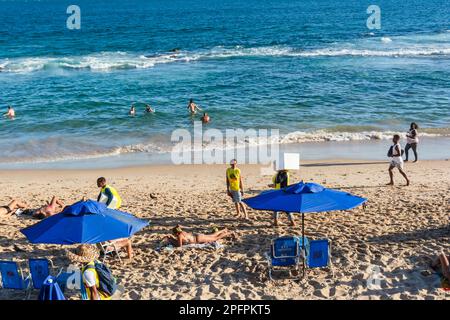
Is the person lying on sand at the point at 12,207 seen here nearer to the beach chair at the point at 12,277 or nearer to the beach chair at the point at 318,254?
the beach chair at the point at 12,277

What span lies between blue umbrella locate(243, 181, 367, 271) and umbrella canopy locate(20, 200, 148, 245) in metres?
2.29

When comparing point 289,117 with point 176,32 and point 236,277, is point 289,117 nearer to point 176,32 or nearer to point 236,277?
point 236,277

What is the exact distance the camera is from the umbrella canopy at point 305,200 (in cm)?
921

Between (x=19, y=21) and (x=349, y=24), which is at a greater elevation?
(x=19, y=21)

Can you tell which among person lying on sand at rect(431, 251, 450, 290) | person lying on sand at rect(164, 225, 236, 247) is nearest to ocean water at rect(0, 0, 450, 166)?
person lying on sand at rect(164, 225, 236, 247)

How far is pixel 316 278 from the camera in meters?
9.25

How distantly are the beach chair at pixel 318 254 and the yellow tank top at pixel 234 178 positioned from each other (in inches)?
130

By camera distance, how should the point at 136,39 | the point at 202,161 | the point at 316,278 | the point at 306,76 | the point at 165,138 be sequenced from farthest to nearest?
the point at 136,39, the point at 306,76, the point at 165,138, the point at 202,161, the point at 316,278

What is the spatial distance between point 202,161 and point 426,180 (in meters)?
7.46

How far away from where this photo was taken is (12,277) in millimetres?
8828

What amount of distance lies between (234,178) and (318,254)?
345 centimetres

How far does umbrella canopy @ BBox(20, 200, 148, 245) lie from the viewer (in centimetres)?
853

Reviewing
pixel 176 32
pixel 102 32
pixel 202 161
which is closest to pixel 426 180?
pixel 202 161

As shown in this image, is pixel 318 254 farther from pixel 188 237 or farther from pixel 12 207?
pixel 12 207
